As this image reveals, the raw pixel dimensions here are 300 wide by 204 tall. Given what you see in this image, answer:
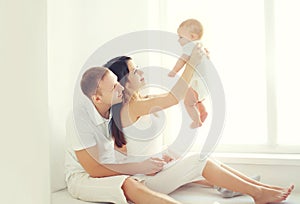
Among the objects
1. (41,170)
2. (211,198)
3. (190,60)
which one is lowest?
(211,198)

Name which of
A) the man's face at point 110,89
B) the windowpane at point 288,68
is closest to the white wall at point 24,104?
the man's face at point 110,89

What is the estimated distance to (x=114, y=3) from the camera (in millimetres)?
1762

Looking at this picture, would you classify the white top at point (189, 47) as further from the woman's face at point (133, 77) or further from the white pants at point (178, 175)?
the white pants at point (178, 175)

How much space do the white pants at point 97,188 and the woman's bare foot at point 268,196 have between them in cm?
48

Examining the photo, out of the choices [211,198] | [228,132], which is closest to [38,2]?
[211,198]

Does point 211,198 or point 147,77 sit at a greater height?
point 147,77

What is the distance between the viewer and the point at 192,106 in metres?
1.49

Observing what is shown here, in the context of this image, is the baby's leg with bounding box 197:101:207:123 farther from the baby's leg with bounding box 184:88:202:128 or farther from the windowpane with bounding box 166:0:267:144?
the windowpane with bounding box 166:0:267:144

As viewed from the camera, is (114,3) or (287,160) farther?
(114,3)

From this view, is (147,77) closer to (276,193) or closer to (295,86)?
(295,86)

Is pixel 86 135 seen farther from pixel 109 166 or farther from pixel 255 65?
pixel 255 65

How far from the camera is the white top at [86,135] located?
1.32 m

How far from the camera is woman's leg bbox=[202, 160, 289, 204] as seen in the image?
50.1 inches

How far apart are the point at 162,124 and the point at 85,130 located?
0.48 meters
